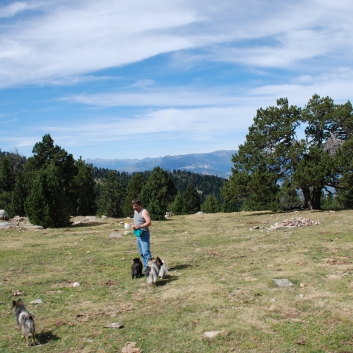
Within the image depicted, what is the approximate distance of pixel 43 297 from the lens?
365 inches

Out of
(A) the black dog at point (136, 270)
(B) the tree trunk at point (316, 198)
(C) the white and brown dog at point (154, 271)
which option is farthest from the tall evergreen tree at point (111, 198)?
(C) the white and brown dog at point (154, 271)

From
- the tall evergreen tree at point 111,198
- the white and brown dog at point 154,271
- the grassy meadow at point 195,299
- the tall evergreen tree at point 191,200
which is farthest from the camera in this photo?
the tall evergreen tree at point 111,198

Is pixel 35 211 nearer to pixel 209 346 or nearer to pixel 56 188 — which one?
pixel 56 188

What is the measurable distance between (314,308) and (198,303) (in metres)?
2.52

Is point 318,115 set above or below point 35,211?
above

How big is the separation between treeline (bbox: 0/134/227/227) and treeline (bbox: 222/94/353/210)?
27.9 feet

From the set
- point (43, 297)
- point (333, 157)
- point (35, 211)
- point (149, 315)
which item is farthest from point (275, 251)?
point (35, 211)

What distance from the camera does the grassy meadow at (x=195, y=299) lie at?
629cm

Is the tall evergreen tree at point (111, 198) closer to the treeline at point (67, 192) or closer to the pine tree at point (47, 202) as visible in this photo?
the treeline at point (67, 192)

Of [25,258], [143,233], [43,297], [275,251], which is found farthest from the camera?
[25,258]

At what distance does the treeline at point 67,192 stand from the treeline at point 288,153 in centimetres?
851

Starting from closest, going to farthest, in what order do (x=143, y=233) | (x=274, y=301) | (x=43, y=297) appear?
(x=274, y=301)
(x=43, y=297)
(x=143, y=233)

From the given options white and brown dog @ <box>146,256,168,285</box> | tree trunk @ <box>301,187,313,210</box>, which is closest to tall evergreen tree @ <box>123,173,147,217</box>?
tree trunk @ <box>301,187,313,210</box>

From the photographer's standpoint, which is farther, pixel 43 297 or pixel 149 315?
pixel 43 297
